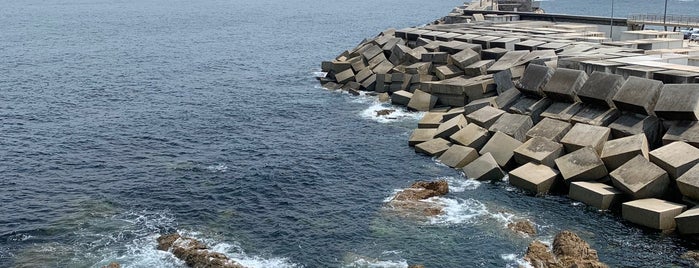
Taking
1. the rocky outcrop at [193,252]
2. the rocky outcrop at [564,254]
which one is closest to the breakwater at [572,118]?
the rocky outcrop at [564,254]

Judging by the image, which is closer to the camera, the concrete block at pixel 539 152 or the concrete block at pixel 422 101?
the concrete block at pixel 539 152

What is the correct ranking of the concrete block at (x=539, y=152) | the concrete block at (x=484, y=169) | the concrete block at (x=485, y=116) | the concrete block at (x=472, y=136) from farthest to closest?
the concrete block at (x=485, y=116), the concrete block at (x=472, y=136), the concrete block at (x=484, y=169), the concrete block at (x=539, y=152)

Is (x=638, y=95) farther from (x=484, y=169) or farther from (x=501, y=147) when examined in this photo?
(x=484, y=169)

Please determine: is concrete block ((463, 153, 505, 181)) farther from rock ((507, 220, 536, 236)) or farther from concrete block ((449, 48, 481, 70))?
concrete block ((449, 48, 481, 70))

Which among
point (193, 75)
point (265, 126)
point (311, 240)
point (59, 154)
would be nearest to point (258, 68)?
point (193, 75)

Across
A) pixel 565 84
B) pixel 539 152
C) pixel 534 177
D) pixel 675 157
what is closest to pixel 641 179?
pixel 675 157

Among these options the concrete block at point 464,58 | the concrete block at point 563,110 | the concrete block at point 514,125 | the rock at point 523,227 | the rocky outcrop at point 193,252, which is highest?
the concrete block at point 464,58

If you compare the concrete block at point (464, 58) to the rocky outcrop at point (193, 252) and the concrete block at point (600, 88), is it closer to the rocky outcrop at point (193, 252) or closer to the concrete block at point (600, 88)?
the concrete block at point (600, 88)
